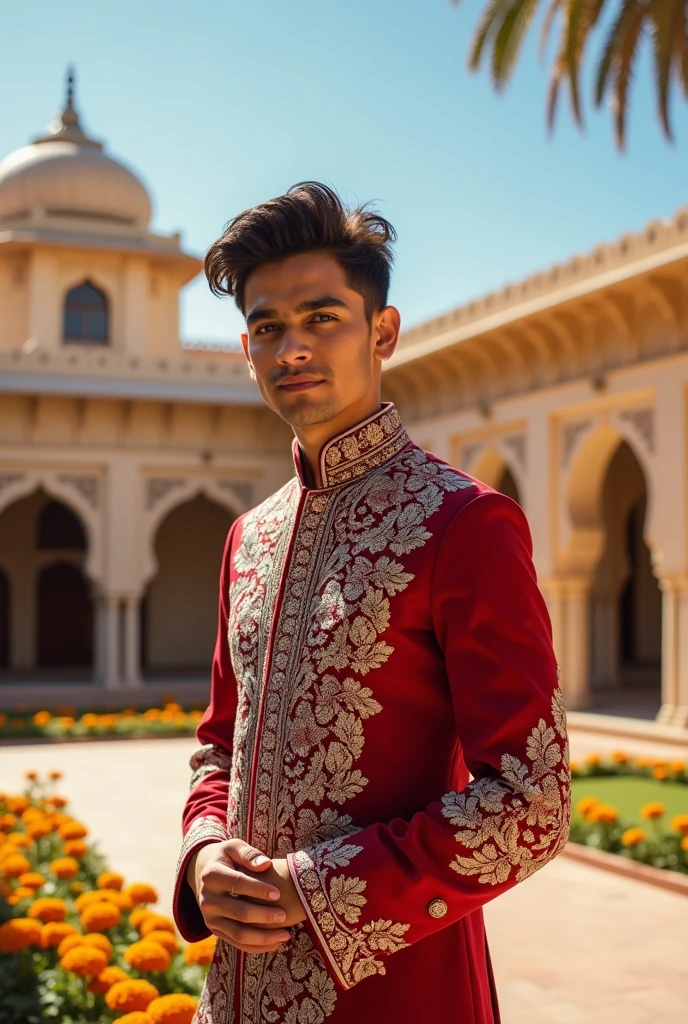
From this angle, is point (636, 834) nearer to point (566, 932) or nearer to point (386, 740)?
point (566, 932)

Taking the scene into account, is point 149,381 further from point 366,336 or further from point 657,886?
point 366,336

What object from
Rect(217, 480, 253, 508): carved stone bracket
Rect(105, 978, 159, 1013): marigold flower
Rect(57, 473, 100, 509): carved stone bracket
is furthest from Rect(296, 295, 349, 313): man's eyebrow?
Rect(217, 480, 253, 508): carved stone bracket

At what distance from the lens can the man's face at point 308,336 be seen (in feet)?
4.82

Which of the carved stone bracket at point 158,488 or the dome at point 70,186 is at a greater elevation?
the dome at point 70,186

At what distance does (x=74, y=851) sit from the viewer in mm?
4113

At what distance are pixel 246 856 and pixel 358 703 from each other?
0.22 meters

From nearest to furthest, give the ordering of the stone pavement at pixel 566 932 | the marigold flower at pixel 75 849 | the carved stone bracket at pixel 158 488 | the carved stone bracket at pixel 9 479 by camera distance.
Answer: the stone pavement at pixel 566 932 → the marigold flower at pixel 75 849 → the carved stone bracket at pixel 9 479 → the carved stone bracket at pixel 158 488

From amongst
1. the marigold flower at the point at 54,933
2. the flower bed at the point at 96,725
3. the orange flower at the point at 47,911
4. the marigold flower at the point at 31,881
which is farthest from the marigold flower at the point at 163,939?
the flower bed at the point at 96,725

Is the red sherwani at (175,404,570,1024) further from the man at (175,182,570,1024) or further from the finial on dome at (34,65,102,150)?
the finial on dome at (34,65,102,150)

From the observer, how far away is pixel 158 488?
1479 centimetres

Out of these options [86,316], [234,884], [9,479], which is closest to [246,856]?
[234,884]

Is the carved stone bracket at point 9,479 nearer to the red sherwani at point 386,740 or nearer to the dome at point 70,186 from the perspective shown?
the dome at point 70,186

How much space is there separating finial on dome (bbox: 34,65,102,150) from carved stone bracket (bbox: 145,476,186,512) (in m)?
5.32

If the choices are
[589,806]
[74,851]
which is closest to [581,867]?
[589,806]
